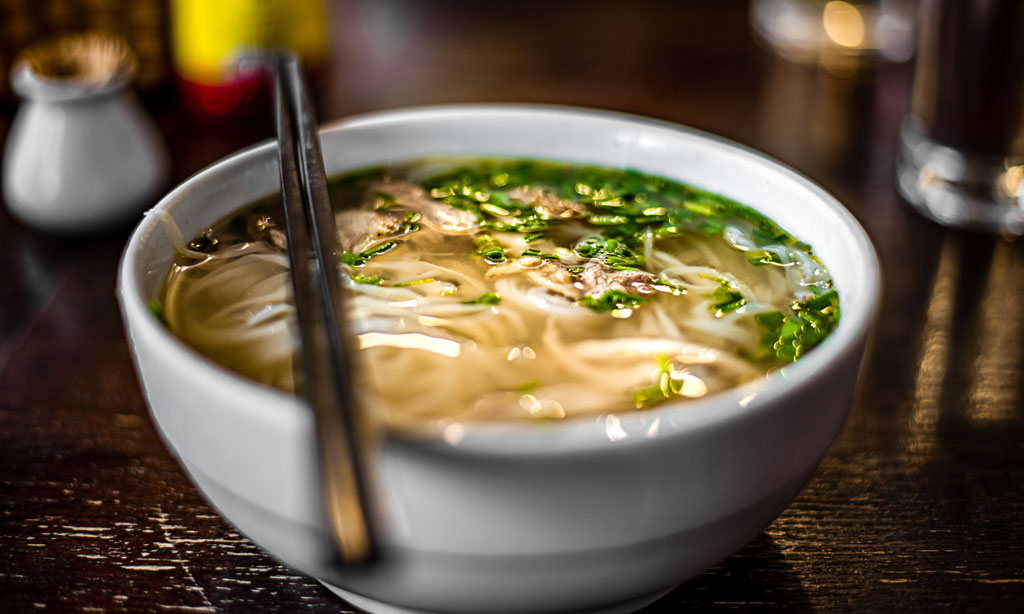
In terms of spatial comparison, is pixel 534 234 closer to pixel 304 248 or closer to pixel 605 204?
pixel 605 204

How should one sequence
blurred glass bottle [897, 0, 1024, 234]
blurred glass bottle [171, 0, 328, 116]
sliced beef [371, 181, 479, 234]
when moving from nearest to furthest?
sliced beef [371, 181, 479, 234] → blurred glass bottle [897, 0, 1024, 234] → blurred glass bottle [171, 0, 328, 116]

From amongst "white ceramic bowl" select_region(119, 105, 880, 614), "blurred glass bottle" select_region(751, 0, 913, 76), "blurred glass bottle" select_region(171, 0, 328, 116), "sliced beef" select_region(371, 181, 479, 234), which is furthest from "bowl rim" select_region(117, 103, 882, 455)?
"blurred glass bottle" select_region(751, 0, 913, 76)

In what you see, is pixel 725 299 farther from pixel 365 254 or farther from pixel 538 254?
pixel 365 254

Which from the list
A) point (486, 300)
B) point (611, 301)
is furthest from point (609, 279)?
point (486, 300)

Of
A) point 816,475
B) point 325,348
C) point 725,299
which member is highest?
point 325,348

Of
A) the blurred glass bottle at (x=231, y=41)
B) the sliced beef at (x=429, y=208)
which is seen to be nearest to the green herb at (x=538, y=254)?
the sliced beef at (x=429, y=208)

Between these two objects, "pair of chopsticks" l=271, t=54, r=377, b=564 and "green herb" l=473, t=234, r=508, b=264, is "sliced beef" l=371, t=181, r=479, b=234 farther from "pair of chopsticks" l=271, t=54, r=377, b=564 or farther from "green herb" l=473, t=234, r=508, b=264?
"pair of chopsticks" l=271, t=54, r=377, b=564
